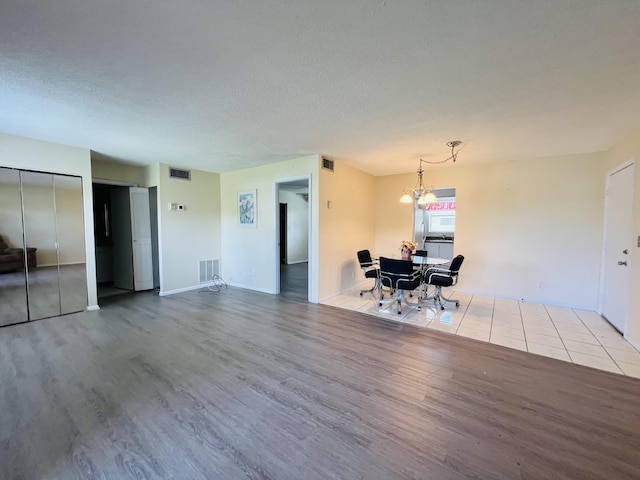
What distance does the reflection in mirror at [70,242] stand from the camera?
3836mm

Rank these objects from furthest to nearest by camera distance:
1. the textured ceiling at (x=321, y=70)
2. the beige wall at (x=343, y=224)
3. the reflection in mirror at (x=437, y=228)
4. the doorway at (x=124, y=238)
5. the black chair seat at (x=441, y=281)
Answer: the reflection in mirror at (x=437, y=228)
the doorway at (x=124, y=238)
the beige wall at (x=343, y=224)
the black chair seat at (x=441, y=281)
the textured ceiling at (x=321, y=70)

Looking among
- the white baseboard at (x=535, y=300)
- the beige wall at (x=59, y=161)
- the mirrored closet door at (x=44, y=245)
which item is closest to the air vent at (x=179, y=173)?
the beige wall at (x=59, y=161)

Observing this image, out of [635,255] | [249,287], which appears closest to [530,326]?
[635,255]

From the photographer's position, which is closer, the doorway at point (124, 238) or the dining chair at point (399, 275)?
the dining chair at point (399, 275)

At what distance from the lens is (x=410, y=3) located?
1373mm

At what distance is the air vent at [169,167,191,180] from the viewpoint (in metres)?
5.11

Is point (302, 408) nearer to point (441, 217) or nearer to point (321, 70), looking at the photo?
point (321, 70)

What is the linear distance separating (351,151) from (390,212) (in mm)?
2321

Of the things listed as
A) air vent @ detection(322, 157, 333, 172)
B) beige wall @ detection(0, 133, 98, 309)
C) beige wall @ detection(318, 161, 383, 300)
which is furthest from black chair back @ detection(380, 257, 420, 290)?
beige wall @ detection(0, 133, 98, 309)

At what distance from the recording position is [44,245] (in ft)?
12.2

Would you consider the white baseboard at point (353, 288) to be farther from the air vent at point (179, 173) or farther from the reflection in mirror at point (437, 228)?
the air vent at point (179, 173)

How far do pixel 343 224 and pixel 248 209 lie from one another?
1.98m

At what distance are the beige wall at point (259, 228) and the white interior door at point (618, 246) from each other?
13.1 ft

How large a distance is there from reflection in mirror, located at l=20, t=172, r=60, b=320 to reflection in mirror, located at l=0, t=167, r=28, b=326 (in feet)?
0.23
